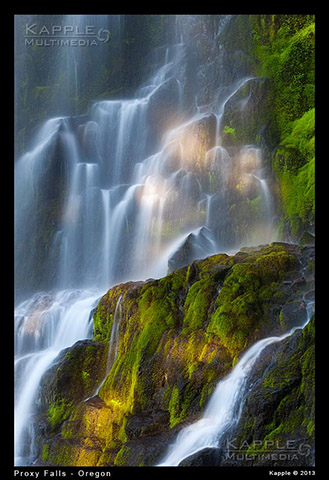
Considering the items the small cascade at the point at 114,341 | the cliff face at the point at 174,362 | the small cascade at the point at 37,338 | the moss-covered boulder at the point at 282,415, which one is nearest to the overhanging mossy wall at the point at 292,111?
the cliff face at the point at 174,362

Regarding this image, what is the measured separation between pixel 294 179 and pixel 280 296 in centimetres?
488

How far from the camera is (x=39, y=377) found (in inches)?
445

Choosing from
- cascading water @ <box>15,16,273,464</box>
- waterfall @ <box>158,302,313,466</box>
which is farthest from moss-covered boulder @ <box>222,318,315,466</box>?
cascading water @ <box>15,16,273,464</box>

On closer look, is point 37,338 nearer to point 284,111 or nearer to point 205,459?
point 205,459

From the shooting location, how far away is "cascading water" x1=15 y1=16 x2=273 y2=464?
553 inches

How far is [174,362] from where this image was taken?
8.94m

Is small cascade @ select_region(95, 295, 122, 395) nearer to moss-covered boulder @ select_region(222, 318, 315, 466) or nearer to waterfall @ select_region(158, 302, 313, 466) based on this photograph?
waterfall @ select_region(158, 302, 313, 466)

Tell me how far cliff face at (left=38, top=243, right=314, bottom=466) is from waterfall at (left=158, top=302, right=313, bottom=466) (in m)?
0.21

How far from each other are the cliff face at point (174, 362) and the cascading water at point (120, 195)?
1.49 metres

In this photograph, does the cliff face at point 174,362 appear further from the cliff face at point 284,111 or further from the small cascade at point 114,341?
the cliff face at point 284,111

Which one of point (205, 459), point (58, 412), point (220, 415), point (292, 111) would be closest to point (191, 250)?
point (292, 111)

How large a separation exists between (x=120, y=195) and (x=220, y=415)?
11305 millimetres
